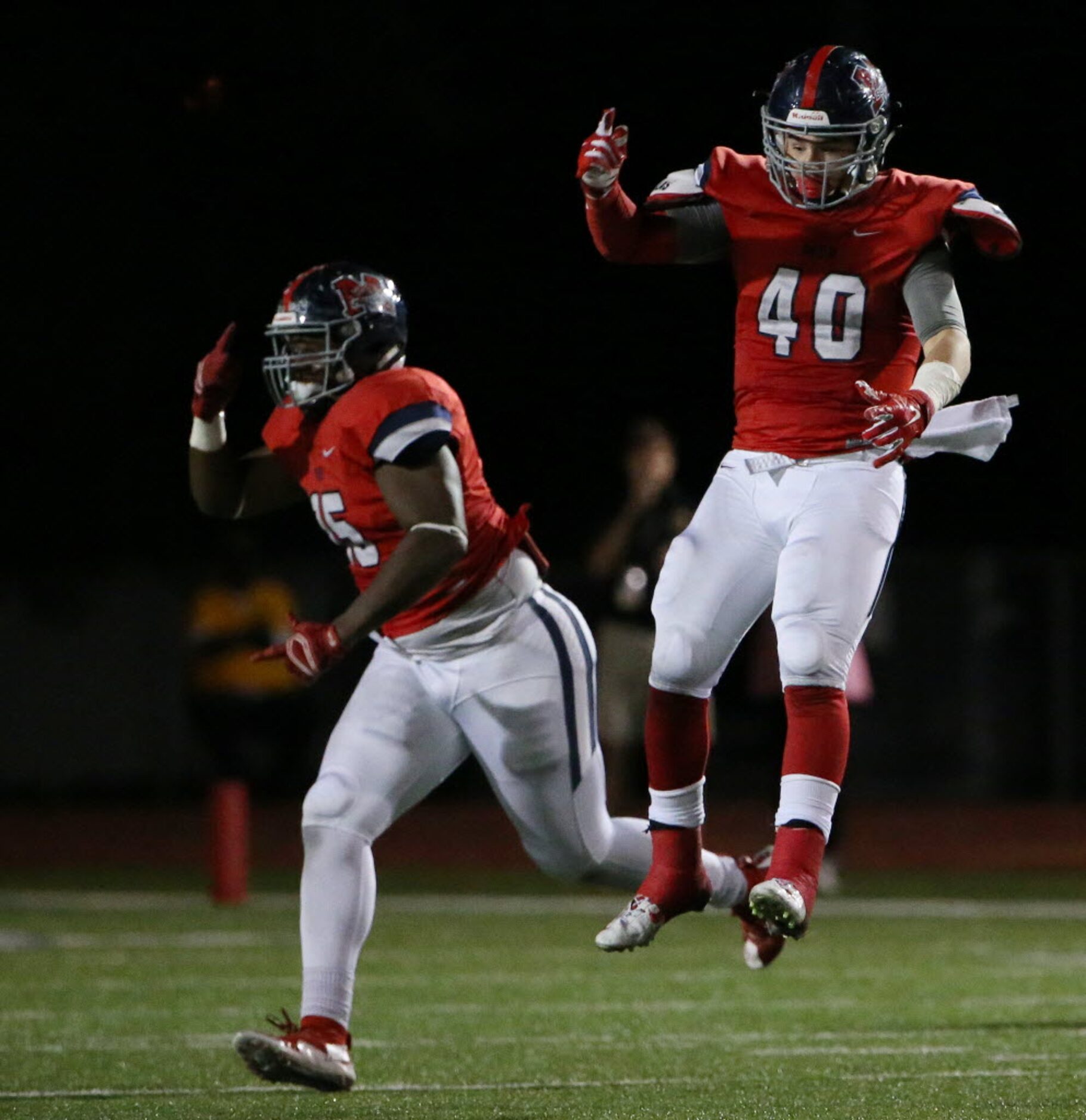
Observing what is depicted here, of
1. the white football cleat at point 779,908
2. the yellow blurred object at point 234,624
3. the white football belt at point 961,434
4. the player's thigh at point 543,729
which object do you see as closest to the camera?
the white football cleat at point 779,908

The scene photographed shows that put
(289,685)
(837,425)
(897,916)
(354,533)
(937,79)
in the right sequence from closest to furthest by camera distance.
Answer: (837,425)
(354,533)
(897,916)
(289,685)
(937,79)

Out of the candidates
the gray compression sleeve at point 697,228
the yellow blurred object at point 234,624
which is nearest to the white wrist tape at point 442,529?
the gray compression sleeve at point 697,228

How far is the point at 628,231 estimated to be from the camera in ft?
18.6

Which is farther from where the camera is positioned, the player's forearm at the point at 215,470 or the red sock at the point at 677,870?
the player's forearm at the point at 215,470

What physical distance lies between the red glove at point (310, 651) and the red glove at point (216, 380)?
37.1 inches

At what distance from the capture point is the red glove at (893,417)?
Answer: 5152mm

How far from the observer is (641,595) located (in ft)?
35.6

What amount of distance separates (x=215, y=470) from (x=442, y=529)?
0.84 m

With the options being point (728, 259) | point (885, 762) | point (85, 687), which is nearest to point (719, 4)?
point (885, 762)

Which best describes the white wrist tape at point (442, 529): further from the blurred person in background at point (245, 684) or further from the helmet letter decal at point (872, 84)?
the blurred person in background at point (245, 684)

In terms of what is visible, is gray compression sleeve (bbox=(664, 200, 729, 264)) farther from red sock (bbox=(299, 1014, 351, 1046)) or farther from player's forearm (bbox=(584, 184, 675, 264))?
red sock (bbox=(299, 1014, 351, 1046))

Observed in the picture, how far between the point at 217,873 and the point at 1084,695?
9.53 m

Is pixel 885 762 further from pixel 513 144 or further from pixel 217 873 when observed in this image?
pixel 217 873

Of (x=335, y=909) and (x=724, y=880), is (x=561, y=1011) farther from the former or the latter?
(x=335, y=909)
